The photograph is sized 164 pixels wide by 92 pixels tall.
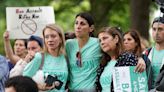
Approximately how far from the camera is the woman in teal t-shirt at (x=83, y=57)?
24.9ft

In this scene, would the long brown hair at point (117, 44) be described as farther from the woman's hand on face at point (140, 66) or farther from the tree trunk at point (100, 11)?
the tree trunk at point (100, 11)

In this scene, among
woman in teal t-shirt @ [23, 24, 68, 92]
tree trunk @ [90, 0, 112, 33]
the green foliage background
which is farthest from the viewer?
the green foliage background

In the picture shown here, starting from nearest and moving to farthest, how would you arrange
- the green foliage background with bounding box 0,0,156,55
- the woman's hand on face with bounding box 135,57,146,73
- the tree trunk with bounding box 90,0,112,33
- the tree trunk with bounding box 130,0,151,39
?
1. the woman's hand on face with bounding box 135,57,146,73
2. the tree trunk with bounding box 130,0,151,39
3. the tree trunk with bounding box 90,0,112,33
4. the green foliage background with bounding box 0,0,156,55

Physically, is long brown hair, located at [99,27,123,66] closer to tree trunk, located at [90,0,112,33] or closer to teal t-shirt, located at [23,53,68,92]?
teal t-shirt, located at [23,53,68,92]

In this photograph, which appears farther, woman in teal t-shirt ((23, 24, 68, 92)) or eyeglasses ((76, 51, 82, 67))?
eyeglasses ((76, 51, 82, 67))

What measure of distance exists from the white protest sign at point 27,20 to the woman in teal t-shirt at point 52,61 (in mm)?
1520

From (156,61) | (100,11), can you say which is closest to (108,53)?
(156,61)

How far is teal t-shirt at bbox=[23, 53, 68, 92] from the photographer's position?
24.5ft

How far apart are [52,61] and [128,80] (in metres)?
1.14

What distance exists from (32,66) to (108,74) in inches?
39.5

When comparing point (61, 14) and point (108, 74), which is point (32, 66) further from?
point (61, 14)

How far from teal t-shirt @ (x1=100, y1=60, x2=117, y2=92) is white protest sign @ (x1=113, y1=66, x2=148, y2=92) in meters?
0.28

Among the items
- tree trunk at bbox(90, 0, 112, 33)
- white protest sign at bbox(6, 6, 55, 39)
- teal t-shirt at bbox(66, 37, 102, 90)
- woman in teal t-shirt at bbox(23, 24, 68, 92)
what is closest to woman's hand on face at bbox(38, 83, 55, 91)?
woman in teal t-shirt at bbox(23, 24, 68, 92)

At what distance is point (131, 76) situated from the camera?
22.9 ft
